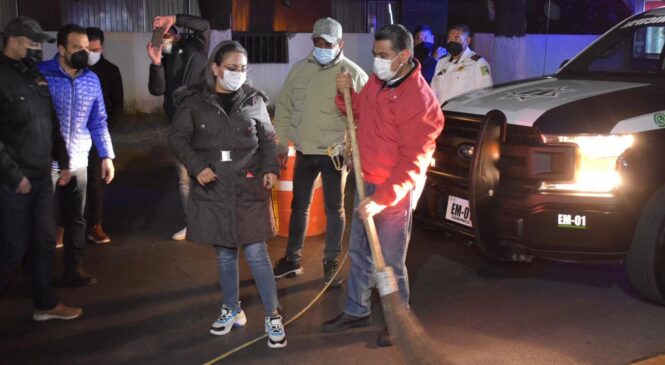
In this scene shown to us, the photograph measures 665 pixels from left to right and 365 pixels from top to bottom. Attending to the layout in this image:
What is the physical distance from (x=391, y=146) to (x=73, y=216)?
2639 millimetres

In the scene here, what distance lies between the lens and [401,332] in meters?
4.17

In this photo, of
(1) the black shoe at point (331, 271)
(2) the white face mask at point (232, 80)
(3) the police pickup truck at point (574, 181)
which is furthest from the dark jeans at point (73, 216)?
(3) the police pickup truck at point (574, 181)

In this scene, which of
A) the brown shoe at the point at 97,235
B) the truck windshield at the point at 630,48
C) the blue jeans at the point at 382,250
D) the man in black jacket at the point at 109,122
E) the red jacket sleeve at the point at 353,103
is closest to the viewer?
the blue jeans at the point at 382,250

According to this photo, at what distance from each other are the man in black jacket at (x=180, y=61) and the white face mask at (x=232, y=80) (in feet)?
5.80

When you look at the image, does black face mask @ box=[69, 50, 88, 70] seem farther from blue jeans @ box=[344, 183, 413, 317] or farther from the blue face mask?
blue jeans @ box=[344, 183, 413, 317]

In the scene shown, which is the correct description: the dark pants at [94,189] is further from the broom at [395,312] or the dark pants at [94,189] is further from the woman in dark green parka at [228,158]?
the broom at [395,312]

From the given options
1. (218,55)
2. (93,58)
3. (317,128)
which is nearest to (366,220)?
(218,55)

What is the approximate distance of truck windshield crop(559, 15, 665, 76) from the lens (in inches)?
253

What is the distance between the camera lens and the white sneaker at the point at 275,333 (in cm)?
463

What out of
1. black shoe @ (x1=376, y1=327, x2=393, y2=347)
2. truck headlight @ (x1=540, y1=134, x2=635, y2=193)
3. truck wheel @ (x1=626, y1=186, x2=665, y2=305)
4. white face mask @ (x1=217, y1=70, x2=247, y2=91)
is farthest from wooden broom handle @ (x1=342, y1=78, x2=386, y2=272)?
truck wheel @ (x1=626, y1=186, x2=665, y2=305)

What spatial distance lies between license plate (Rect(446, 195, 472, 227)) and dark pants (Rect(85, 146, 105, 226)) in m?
3.00

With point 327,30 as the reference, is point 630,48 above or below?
below

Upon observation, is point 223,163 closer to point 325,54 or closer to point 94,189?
point 325,54

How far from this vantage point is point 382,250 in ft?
15.3
